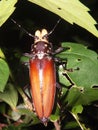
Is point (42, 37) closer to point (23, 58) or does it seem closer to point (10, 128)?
point (23, 58)

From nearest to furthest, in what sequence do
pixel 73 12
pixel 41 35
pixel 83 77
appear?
pixel 73 12
pixel 83 77
pixel 41 35

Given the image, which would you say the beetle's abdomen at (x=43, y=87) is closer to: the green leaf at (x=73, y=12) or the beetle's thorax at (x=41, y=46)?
the beetle's thorax at (x=41, y=46)

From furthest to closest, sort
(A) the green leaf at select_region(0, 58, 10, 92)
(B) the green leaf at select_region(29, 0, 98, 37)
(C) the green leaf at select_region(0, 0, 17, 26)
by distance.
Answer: (A) the green leaf at select_region(0, 58, 10, 92)
(C) the green leaf at select_region(0, 0, 17, 26)
(B) the green leaf at select_region(29, 0, 98, 37)

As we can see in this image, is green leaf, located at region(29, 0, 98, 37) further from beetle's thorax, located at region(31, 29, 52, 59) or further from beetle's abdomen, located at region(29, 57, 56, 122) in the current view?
beetle's thorax, located at region(31, 29, 52, 59)

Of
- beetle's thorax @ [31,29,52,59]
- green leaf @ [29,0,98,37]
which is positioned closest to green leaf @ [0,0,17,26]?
green leaf @ [29,0,98,37]

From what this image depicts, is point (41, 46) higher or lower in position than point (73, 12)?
lower

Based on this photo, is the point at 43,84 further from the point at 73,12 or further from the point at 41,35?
the point at 73,12

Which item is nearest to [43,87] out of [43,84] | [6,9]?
[43,84]
